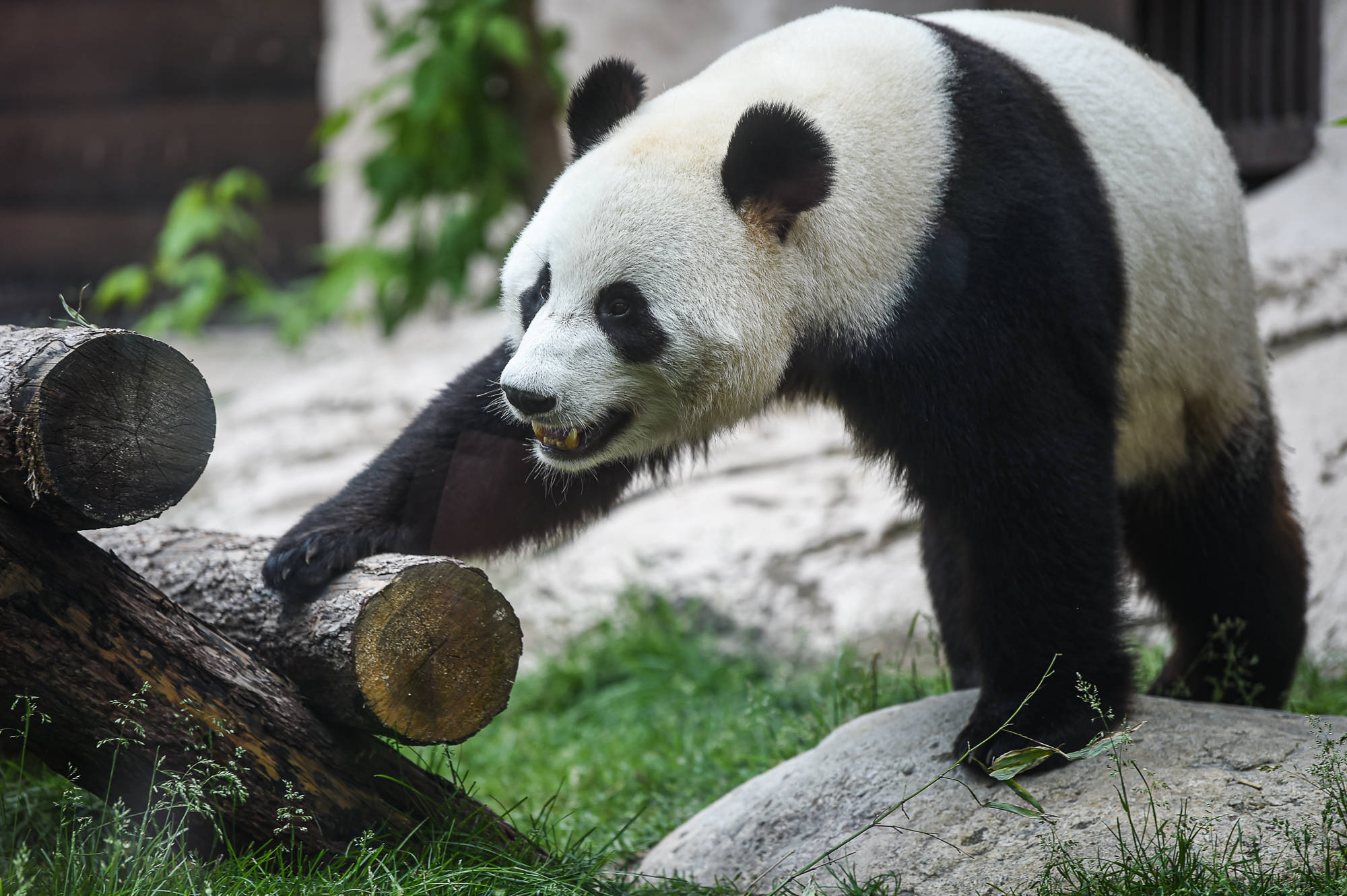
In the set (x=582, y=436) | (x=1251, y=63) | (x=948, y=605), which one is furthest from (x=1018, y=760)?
(x=1251, y=63)

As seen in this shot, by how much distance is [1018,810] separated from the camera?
98.9 inches

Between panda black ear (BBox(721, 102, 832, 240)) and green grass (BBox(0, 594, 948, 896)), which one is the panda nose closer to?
panda black ear (BBox(721, 102, 832, 240))

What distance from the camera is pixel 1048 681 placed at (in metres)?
2.85

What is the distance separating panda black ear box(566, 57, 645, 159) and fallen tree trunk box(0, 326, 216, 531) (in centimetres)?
118

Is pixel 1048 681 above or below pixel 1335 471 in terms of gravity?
above

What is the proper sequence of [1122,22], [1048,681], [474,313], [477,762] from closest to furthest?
[1048,681]
[477,762]
[1122,22]
[474,313]

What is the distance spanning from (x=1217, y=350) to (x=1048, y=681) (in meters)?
1.10

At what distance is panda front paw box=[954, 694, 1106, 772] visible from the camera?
9.17 ft

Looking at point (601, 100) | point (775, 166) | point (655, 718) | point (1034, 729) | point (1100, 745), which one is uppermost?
point (601, 100)

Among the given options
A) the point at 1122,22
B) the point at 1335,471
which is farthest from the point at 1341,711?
the point at 1122,22

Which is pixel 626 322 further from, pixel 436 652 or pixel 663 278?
pixel 436 652

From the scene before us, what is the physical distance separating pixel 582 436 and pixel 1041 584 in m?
1.08

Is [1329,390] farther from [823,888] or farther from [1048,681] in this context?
[823,888]

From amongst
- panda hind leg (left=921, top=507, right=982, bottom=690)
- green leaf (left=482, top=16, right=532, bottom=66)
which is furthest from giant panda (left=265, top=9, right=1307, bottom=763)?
green leaf (left=482, top=16, right=532, bottom=66)
